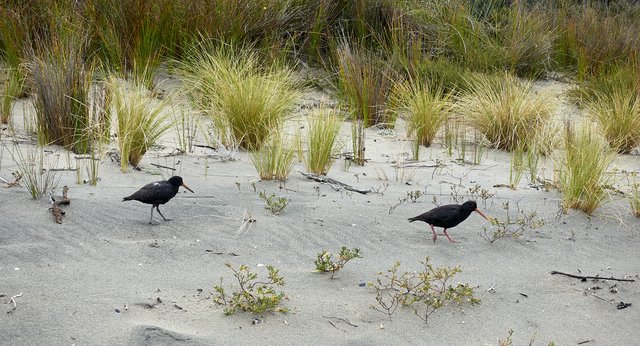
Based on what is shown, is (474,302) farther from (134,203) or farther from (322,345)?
(134,203)

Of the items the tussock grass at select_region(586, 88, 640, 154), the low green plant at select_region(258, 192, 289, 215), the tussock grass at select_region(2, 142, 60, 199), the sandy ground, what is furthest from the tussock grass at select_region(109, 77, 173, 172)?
the tussock grass at select_region(586, 88, 640, 154)

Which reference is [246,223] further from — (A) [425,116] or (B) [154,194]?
(A) [425,116]

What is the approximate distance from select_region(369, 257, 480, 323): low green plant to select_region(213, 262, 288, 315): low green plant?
1.54ft

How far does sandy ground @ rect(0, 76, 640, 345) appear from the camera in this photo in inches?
156

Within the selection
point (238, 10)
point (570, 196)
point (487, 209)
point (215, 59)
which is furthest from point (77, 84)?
point (570, 196)

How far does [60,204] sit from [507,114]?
424cm

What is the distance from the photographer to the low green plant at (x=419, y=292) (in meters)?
4.27

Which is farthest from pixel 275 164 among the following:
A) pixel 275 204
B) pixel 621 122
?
pixel 621 122

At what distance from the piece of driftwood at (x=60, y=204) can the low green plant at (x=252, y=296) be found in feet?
3.92

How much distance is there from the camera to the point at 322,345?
→ 12.7ft

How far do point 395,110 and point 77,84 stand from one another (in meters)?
2.99

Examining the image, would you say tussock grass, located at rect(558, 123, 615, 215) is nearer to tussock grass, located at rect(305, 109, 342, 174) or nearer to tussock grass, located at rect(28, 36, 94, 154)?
tussock grass, located at rect(305, 109, 342, 174)

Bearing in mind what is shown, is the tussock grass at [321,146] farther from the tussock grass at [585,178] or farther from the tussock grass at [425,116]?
the tussock grass at [585,178]

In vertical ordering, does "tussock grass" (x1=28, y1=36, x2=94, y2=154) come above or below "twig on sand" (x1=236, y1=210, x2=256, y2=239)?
above
